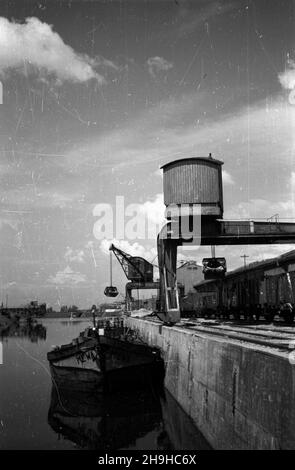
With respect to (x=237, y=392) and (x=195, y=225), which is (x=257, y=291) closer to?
(x=195, y=225)

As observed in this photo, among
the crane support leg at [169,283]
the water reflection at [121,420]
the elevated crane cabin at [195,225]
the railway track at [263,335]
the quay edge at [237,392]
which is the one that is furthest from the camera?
the crane support leg at [169,283]

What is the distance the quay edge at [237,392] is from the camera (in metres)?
A: 8.48

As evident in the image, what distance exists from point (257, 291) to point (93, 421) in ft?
59.0

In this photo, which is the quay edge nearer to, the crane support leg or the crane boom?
the crane support leg

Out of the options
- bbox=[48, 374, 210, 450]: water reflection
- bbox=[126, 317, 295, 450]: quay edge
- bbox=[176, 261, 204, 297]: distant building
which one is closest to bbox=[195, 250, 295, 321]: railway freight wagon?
bbox=[48, 374, 210, 450]: water reflection

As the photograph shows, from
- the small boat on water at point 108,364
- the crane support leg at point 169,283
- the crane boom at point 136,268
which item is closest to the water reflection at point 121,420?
the small boat on water at point 108,364

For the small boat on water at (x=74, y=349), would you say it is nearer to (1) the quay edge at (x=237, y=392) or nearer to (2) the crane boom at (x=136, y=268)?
(1) the quay edge at (x=237, y=392)

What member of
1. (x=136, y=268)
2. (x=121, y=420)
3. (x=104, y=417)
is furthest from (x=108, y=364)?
(x=136, y=268)

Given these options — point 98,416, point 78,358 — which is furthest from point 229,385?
point 78,358

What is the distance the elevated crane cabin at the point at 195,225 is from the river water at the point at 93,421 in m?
7.66

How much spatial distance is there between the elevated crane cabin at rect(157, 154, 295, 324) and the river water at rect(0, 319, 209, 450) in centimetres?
766

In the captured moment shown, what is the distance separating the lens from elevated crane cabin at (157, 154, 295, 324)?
85.6 ft

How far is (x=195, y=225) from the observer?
2659 centimetres
